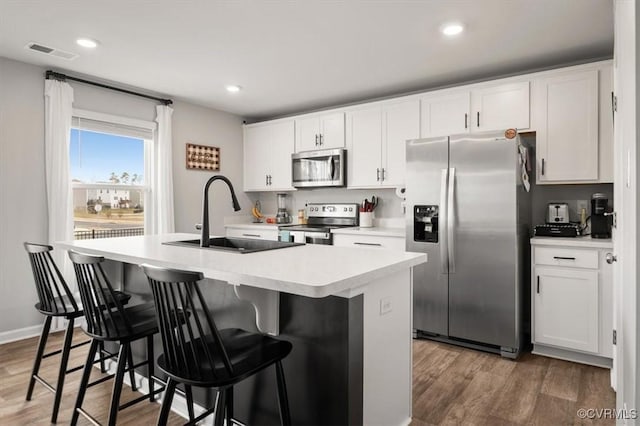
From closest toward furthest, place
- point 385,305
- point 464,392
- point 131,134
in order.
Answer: point 385,305 < point 464,392 < point 131,134

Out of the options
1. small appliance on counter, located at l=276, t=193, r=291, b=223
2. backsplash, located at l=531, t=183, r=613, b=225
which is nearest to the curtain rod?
small appliance on counter, located at l=276, t=193, r=291, b=223

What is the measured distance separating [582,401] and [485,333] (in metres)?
0.82

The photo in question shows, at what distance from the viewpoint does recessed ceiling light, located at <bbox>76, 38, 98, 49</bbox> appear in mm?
2938

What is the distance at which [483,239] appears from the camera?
308 centimetres

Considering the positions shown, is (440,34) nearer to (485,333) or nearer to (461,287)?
(461,287)

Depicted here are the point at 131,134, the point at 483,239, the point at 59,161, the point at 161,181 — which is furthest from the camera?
the point at 161,181

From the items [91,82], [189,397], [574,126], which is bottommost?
[189,397]

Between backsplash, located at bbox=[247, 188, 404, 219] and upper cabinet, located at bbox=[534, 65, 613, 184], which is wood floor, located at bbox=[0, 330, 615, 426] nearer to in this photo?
upper cabinet, located at bbox=[534, 65, 613, 184]

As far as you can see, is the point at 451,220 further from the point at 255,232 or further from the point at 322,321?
the point at 255,232

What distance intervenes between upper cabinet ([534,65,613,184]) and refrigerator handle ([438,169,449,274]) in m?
0.80

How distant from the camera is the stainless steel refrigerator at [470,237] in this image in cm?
298

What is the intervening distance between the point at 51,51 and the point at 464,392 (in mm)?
4016

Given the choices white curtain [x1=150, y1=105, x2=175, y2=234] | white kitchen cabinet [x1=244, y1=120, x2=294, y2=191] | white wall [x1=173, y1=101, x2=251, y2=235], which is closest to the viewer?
white curtain [x1=150, y1=105, x2=175, y2=234]

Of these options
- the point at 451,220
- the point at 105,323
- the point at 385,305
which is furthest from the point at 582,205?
the point at 105,323
